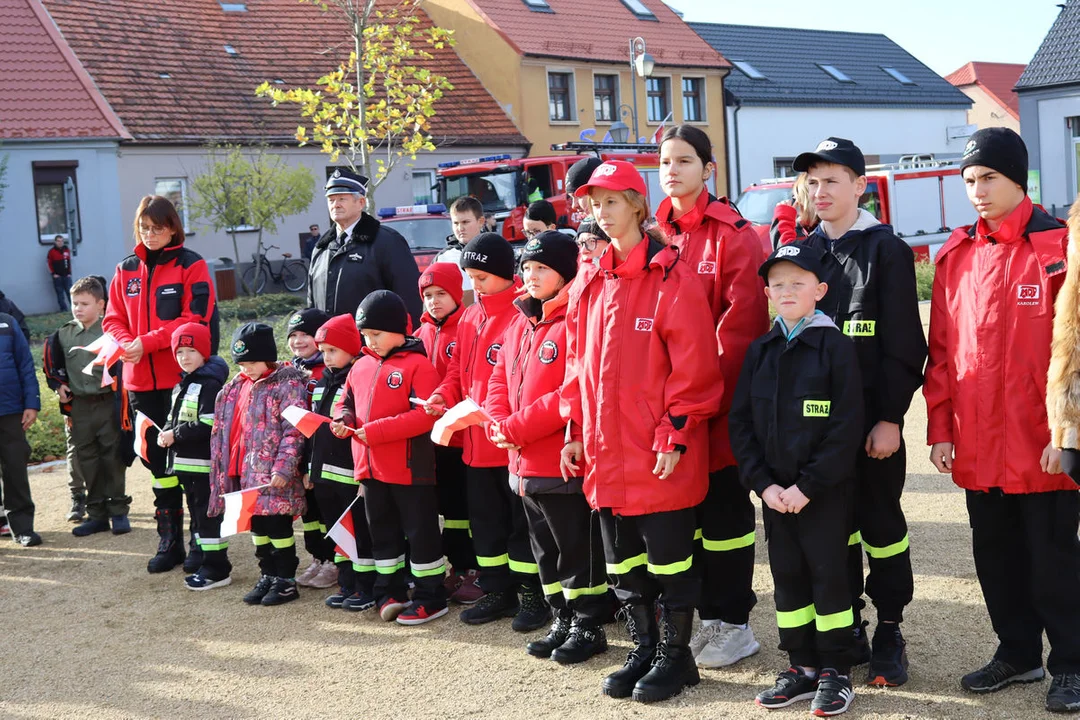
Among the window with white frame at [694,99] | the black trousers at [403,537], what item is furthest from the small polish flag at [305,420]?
the window with white frame at [694,99]

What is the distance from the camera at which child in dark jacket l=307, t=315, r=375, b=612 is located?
6488 mm

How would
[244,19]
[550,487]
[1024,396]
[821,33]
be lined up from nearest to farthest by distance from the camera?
[1024,396]
[550,487]
[244,19]
[821,33]

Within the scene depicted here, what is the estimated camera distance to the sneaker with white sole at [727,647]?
5168 millimetres

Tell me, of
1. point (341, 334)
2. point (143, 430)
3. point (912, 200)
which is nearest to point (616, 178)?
point (341, 334)

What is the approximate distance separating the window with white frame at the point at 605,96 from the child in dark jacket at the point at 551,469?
3180cm

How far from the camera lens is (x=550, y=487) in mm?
5285

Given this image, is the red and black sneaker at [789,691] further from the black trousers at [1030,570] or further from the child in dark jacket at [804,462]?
the black trousers at [1030,570]

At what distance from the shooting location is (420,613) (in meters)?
6.17

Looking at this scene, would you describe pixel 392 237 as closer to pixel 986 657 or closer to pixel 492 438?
pixel 492 438

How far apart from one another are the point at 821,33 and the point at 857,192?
43.5 metres

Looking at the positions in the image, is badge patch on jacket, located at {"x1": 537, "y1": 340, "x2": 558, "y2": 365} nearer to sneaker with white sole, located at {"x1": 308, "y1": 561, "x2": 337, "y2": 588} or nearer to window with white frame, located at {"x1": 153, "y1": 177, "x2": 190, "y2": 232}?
sneaker with white sole, located at {"x1": 308, "y1": 561, "x2": 337, "y2": 588}

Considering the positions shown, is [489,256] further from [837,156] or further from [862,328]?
[862,328]

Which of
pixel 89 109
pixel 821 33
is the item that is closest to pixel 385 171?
pixel 89 109

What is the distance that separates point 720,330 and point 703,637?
1.42m
